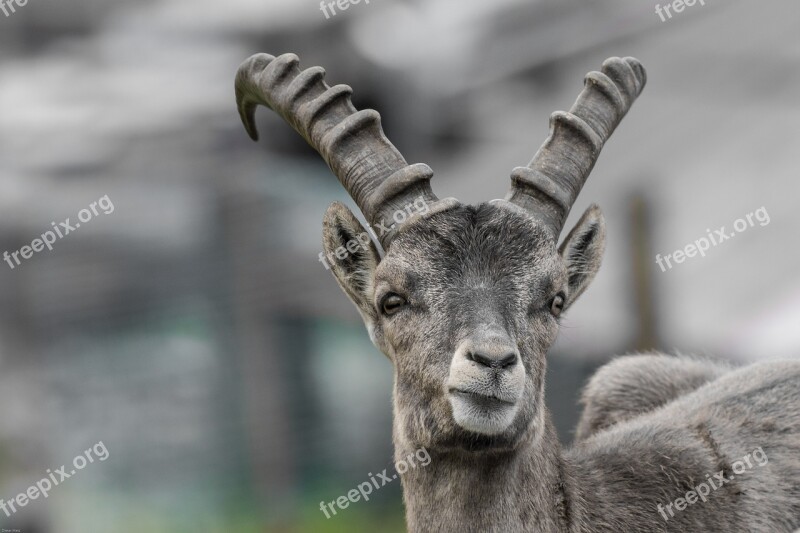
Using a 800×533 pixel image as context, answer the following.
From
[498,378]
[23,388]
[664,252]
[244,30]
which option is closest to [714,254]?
[664,252]

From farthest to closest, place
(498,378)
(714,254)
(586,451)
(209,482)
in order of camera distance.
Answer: (714,254) < (209,482) < (586,451) < (498,378)

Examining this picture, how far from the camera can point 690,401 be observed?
6785mm

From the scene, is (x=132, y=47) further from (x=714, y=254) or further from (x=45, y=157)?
(x=714, y=254)

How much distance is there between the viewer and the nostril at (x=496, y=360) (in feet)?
14.4

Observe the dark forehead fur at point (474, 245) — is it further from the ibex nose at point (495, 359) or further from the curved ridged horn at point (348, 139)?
the ibex nose at point (495, 359)

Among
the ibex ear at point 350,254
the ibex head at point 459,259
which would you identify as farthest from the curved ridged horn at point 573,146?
the ibex ear at point 350,254

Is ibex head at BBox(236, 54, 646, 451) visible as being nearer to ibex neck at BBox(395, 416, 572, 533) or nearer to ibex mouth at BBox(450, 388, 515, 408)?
ibex mouth at BBox(450, 388, 515, 408)

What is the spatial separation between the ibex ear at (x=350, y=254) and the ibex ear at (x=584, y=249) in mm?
1159

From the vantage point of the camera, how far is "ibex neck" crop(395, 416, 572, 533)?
16.3 feet

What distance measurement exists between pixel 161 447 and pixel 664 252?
645cm

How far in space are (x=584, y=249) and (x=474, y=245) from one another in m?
1.09

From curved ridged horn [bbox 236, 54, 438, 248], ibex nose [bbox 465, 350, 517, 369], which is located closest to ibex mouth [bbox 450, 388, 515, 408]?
ibex nose [bbox 465, 350, 517, 369]

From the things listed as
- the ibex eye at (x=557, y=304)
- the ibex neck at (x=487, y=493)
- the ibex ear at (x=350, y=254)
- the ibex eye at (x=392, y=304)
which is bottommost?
the ibex neck at (x=487, y=493)

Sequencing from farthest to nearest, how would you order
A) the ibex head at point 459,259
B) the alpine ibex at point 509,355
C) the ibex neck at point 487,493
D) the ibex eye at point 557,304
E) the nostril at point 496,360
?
the ibex eye at point 557,304
the ibex neck at point 487,493
the alpine ibex at point 509,355
the ibex head at point 459,259
the nostril at point 496,360
